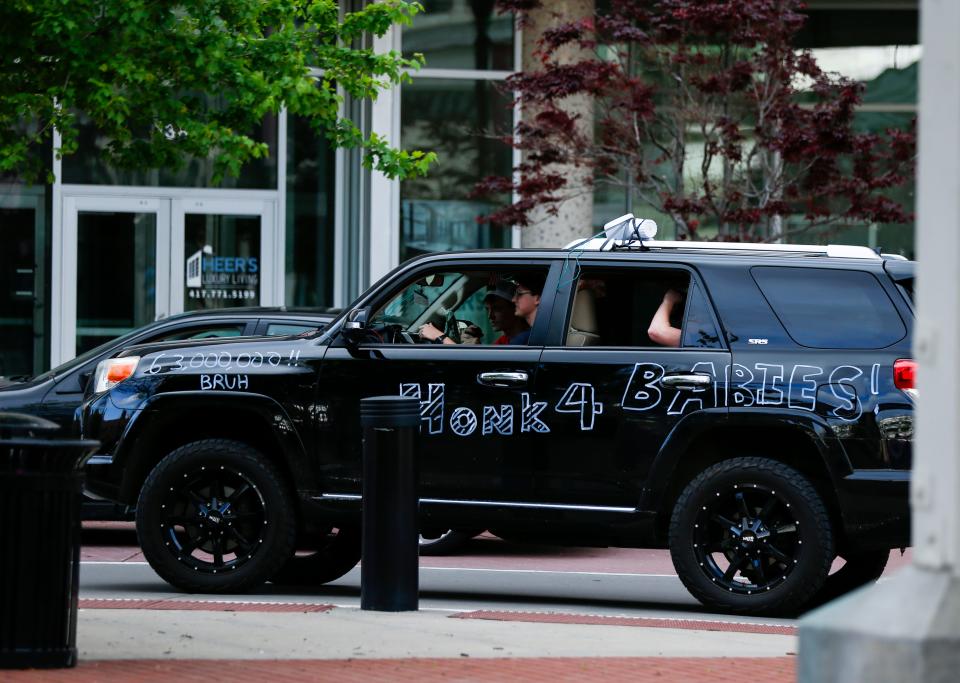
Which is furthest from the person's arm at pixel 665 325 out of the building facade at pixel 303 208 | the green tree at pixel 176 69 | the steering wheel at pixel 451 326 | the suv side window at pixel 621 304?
the building facade at pixel 303 208

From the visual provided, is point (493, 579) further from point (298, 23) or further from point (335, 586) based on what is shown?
point (298, 23)

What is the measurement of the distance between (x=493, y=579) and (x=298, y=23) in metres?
9.15

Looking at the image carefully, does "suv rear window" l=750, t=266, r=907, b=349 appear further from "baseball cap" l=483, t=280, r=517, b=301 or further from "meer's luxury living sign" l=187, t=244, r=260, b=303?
"meer's luxury living sign" l=187, t=244, r=260, b=303

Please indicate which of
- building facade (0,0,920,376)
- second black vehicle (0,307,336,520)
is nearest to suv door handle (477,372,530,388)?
second black vehicle (0,307,336,520)

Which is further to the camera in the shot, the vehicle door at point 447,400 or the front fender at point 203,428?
the front fender at point 203,428

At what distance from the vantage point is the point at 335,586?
10.9 m

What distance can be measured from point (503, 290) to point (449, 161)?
482 inches

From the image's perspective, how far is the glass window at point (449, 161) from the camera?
2209cm

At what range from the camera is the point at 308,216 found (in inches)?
880

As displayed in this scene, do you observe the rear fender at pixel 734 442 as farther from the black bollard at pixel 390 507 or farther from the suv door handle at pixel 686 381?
the black bollard at pixel 390 507

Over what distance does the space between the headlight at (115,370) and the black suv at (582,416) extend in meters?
0.14

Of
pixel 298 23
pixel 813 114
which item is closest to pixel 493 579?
pixel 813 114

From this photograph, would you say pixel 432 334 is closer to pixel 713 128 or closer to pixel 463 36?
pixel 713 128

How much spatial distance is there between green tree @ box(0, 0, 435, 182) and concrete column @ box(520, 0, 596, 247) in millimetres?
4209
